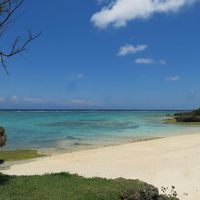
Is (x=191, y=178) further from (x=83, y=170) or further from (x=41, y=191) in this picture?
(x=41, y=191)

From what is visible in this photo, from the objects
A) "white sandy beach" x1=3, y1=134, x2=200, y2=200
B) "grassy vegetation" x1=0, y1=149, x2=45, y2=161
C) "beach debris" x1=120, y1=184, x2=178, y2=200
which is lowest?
"grassy vegetation" x1=0, y1=149, x2=45, y2=161

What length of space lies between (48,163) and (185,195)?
10.6 meters

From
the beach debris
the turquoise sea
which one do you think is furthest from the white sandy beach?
the turquoise sea

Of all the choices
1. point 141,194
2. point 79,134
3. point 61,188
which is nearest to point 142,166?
point 61,188

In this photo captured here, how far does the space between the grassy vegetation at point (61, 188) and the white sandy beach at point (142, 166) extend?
351 cm

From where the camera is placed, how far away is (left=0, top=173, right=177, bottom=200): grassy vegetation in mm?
11609

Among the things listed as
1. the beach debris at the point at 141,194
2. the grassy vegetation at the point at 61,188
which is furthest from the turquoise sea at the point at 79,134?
the beach debris at the point at 141,194

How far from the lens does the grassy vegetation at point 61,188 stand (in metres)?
11.6

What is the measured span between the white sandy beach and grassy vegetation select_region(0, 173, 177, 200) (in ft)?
11.5

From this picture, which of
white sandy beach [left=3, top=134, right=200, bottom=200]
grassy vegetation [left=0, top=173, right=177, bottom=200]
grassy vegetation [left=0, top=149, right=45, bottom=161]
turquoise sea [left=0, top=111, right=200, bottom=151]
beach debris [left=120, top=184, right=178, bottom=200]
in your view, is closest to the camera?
grassy vegetation [left=0, top=173, right=177, bottom=200]

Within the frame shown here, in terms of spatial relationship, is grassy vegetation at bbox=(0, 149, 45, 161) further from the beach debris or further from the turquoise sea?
the beach debris

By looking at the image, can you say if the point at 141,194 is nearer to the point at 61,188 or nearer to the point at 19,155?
the point at 61,188

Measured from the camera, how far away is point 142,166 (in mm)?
21750

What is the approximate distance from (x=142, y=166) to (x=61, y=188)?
9.80 metres
